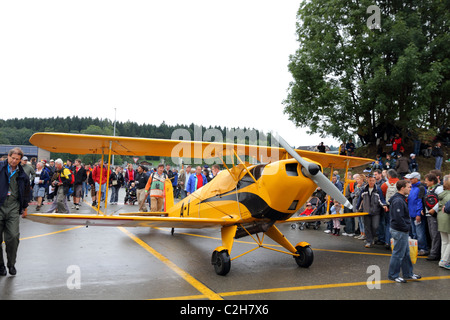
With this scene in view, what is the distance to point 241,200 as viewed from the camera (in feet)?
19.7

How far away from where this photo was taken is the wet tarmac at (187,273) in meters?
4.48

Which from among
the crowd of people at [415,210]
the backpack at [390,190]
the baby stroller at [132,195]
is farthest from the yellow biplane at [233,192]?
the baby stroller at [132,195]

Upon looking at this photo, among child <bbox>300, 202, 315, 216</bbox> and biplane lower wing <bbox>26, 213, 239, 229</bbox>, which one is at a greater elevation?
biplane lower wing <bbox>26, 213, 239, 229</bbox>

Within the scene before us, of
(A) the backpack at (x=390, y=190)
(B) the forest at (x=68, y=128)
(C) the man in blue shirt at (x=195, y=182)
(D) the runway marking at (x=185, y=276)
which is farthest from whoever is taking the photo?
(B) the forest at (x=68, y=128)

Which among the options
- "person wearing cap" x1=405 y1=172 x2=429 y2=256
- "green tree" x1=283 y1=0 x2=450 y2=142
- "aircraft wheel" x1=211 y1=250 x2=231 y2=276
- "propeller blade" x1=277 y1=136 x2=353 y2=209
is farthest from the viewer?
"green tree" x1=283 y1=0 x2=450 y2=142

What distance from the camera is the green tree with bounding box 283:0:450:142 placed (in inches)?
691

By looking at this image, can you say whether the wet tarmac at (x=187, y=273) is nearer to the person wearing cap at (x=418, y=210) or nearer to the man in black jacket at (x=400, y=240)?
the man in black jacket at (x=400, y=240)

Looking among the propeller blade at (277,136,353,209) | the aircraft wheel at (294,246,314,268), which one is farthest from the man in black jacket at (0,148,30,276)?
the aircraft wheel at (294,246,314,268)

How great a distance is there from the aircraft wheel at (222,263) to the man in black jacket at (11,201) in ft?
10.3

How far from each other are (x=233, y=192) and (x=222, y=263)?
1.41 meters

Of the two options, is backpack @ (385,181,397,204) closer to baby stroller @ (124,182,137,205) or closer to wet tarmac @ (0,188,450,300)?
wet tarmac @ (0,188,450,300)

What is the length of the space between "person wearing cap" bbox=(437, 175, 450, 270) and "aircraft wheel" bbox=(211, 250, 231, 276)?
401 centimetres
